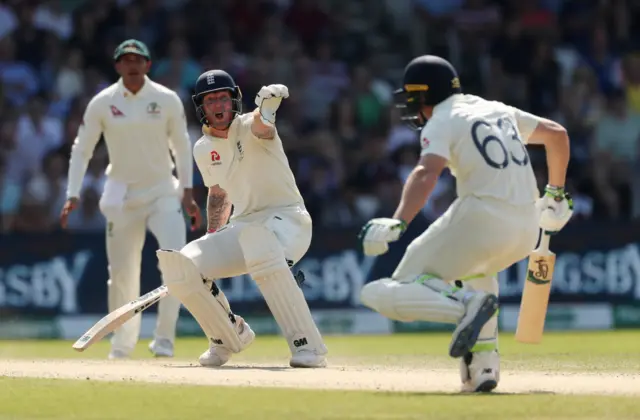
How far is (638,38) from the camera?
56.0 ft

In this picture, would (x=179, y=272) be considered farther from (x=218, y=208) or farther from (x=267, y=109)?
(x=267, y=109)

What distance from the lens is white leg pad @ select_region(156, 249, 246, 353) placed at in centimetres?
806

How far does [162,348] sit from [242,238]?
7.55 feet

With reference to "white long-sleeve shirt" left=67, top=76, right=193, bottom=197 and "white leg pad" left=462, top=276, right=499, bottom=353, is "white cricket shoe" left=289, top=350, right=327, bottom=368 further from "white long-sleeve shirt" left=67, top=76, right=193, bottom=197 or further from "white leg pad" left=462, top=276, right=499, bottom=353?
"white long-sleeve shirt" left=67, top=76, right=193, bottom=197

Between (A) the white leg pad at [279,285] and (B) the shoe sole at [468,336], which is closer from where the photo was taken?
(B) the shoe sole at [468,336]

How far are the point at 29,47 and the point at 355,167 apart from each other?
3.87 m

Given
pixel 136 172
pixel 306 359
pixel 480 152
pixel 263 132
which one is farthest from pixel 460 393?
pixel 136 172

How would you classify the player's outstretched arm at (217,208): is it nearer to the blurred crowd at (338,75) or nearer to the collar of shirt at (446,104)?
the collar of shirt at (446,104)

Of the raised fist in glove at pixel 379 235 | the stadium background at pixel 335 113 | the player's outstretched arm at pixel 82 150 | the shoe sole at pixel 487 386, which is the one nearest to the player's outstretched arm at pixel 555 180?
the shoe sole at pixel 487 386

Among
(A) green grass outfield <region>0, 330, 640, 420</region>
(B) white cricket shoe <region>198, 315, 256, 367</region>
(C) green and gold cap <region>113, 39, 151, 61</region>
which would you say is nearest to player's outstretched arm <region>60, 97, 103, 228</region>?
(C) green and gold cap <region>113, 39, 151, 61</region>

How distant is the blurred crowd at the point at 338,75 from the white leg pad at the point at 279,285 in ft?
20.0

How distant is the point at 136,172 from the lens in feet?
33.5

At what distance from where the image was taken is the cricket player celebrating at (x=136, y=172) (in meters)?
10.2

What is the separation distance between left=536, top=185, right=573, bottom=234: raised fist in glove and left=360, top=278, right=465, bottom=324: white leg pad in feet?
3.43
